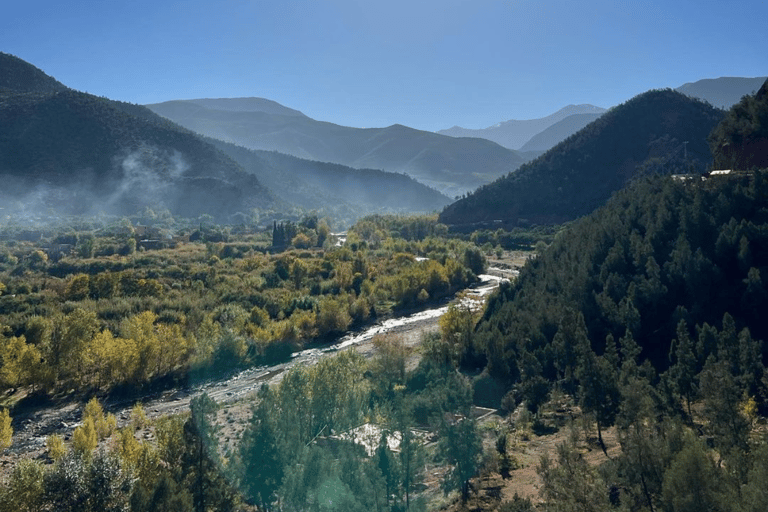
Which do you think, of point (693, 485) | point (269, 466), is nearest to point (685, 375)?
point (693, 485)

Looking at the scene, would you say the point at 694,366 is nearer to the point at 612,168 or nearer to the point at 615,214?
the point at 615,214

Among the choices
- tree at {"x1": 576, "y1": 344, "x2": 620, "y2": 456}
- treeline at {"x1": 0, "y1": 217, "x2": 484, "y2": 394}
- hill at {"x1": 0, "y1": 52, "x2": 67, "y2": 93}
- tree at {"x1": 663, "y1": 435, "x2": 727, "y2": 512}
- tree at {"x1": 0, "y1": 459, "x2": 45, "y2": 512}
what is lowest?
treeline at {"x1": 0, "y1": 217, "x2": 484, "y2": 394}

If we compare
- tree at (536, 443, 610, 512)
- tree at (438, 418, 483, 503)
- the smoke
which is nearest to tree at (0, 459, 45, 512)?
tree at (438, 418, 483, 503)

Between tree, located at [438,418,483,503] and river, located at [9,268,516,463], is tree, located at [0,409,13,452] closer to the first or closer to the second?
river, located at [9,268,516,463]

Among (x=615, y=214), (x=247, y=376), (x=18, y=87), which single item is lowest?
(x=247, y=376)

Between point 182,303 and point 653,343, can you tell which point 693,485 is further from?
point 182,303

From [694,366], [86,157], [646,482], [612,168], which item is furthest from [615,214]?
[86,157]
